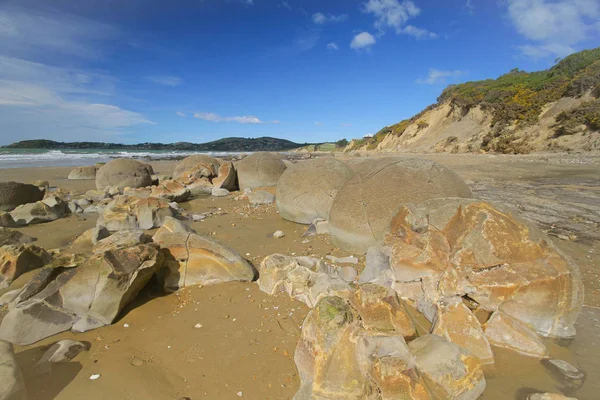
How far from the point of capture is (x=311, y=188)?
6625 millimetres

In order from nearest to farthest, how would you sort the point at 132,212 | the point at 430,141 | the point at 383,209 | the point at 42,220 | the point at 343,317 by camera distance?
the point at 343,317 → the point at 383,209 → the point at 132,212 → the point at 42,220 → the point at 430,141

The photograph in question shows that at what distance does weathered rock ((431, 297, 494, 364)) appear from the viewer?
2.49m

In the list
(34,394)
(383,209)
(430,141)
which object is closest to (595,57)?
(430,141)

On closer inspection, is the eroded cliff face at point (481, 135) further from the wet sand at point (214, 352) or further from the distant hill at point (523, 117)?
the wet sand at point (214, 352)

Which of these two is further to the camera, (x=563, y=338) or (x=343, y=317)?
(x=563, y=338)

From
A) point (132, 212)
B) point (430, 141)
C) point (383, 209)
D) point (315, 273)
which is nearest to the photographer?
point (315, 273)

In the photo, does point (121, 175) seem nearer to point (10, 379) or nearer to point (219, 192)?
point (219, 192)

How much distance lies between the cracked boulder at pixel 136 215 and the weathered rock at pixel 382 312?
5.63m

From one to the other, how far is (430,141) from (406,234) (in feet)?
83.6

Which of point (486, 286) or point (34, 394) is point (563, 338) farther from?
point (34, 394)

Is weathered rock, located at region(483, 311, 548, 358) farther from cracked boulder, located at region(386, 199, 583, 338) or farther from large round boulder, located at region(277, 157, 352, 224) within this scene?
large round boulder, located at region(277, 157, 352, 224)

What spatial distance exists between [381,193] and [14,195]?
1026 centimetres

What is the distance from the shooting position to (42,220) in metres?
7.54

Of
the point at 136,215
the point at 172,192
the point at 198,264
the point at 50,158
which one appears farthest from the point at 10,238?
the point at 50,158
